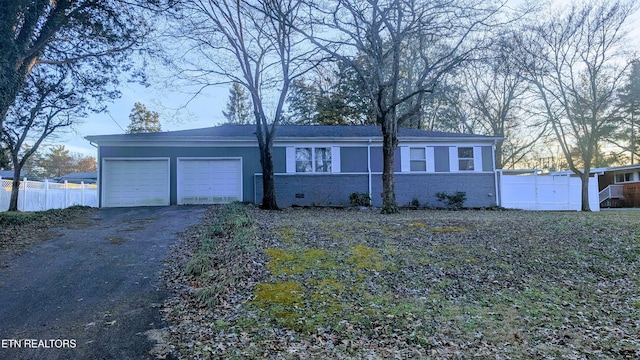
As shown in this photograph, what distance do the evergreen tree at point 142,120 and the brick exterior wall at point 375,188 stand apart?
28.7m

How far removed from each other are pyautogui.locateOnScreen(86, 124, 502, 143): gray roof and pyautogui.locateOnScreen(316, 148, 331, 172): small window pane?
61 centimetres

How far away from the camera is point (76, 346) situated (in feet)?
11.8

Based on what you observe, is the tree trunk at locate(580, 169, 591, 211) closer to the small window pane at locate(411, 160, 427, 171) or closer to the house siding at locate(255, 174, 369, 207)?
the small window pane at locate(411, 160, 427, 171)

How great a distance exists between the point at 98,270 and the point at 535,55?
59.7 feet

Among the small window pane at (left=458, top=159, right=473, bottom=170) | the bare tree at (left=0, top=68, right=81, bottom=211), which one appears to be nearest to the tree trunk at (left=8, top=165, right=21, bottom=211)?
the bare tree at (left=0, top=68, right=81, bottom=211)

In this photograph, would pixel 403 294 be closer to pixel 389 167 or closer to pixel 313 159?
pixel 389 167

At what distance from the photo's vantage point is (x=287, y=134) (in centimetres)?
1602

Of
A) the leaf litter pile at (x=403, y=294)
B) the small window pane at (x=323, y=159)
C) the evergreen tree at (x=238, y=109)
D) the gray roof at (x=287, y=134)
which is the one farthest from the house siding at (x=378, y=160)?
the evergreen tree at (x=238, y=109)

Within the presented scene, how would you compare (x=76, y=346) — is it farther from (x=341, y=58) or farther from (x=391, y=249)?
(x=341, y=58)

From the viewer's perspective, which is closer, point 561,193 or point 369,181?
point 369,181

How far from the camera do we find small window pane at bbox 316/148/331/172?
15.6 meters

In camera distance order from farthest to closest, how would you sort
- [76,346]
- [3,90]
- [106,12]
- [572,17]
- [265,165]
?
[572,17], [265,165], [106,12], [3,90], [76,346]

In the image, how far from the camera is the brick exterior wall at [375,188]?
1521 centimetres

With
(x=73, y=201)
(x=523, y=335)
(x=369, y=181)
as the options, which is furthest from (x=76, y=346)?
(x=73, y=201)
